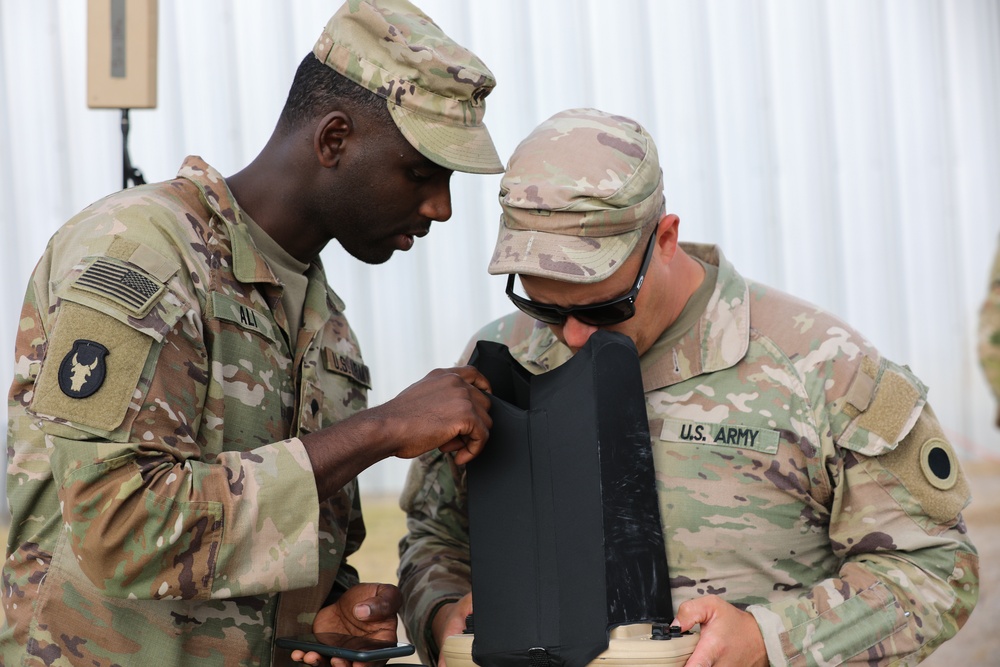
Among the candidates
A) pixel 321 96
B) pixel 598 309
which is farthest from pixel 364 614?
pixel 321 96

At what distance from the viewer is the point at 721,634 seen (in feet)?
5.10

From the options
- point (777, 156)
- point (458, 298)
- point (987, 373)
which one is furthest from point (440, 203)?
point (777, 156)

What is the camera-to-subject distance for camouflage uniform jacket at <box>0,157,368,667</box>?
4.71ft

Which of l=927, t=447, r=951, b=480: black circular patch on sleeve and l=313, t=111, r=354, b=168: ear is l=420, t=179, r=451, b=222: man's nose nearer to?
l=313, t=111, r=354, b=168: ear

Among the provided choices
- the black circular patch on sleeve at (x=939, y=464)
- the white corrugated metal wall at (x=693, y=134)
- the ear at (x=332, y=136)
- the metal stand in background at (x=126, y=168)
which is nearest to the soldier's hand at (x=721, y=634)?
the black circular patch on sleeve at (x=939, y=464)

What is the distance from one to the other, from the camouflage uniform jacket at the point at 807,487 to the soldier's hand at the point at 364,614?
0.50 meters

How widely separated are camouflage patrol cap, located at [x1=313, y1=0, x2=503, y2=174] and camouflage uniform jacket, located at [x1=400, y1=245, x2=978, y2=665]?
1.61 ft

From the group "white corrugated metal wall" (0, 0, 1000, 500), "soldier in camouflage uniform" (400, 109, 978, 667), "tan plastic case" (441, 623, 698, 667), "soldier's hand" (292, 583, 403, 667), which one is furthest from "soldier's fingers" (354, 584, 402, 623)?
"white corrugated metal wall" (0, 0, 1000, 500)

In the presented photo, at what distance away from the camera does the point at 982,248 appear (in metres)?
4.30

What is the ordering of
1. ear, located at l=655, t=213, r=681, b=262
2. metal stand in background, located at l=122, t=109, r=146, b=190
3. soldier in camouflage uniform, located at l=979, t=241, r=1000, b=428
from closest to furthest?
ear, located at l=655, t=213, r=681, b=262 < soldier in camouflage uniform, located at l=979, t=241, r=1000, b=428 < metal stand in background, located at l=122, t=109, r=146, b=190

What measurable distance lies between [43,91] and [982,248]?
3.63 meters

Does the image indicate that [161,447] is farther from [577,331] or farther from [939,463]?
[939,463]

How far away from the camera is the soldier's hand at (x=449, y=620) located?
1805mm

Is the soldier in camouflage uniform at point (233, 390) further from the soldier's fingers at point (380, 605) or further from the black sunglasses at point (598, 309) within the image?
Result: the black sunglasses at point (598, 309)
